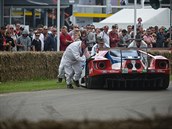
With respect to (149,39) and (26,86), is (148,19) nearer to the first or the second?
(149,39)

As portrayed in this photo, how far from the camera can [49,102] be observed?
13.7 metres

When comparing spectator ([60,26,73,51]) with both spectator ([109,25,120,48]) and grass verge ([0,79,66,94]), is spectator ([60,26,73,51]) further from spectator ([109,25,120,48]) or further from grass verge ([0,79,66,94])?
grass verge ([0,79,66,94])

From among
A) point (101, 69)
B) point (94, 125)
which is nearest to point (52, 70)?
point (101, 69)

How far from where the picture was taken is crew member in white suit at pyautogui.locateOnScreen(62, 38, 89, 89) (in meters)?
17.7

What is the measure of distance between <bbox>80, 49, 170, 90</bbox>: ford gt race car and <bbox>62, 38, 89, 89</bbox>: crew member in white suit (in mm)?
574

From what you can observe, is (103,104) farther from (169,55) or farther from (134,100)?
(169,55)

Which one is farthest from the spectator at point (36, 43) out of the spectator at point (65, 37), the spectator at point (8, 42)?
the spectator at point (8, 42)

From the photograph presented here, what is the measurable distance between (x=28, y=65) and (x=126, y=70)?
5002mm

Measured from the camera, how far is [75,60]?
18016mm

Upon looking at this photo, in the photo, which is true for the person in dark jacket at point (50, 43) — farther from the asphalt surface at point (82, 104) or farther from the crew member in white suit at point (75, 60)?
the asphalt surface at point (82, 104)

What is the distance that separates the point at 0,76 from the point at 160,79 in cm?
511

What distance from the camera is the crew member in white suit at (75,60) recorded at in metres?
17.7

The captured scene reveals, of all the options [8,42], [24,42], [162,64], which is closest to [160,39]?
[24,42]

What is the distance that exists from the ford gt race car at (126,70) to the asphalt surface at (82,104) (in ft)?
1.17
